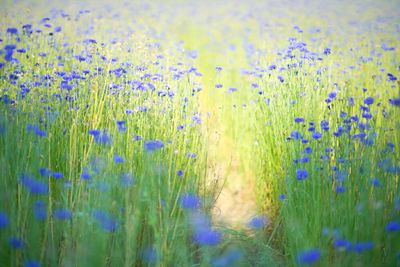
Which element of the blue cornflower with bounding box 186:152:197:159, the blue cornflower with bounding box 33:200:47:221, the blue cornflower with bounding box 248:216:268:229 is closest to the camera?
the blue cornflower with bounding box 33:200:47:221

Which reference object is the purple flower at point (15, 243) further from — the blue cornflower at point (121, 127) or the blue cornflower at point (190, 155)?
the blue cornflower at point (190, 155)

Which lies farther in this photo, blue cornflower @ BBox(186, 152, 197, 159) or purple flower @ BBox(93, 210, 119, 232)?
blue cornflower @ BBox(186, 152, 197, 159)

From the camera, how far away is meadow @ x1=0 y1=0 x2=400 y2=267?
5.78 feet

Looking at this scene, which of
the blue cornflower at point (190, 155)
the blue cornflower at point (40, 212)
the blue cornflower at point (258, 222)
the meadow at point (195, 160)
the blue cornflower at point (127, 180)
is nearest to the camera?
the blue cornflower at point (40, 212)

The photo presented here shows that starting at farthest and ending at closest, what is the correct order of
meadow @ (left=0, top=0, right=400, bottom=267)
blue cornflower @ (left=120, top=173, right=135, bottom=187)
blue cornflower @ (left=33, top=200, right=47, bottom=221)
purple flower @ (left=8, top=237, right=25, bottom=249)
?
blue cornflower @ (left=120, top=173, right=135, bottom=187) → meadow @ (left=0, top=0, right=400, bottom=267) → blue cornflower @ (left=33, top=200, right=47, bottom=221) → purple flower @ (left=8, top=237, right=25, bottom=249)

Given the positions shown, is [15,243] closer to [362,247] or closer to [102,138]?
[102,138]

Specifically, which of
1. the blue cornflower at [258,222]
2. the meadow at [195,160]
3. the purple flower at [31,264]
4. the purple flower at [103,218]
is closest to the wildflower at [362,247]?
the meadow at [195,160]

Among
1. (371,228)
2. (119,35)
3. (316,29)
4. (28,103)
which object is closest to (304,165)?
(371,228)

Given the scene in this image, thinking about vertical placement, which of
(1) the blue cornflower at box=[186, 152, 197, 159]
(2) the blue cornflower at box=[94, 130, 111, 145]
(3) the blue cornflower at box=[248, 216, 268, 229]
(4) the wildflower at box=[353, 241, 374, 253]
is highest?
(2) the blue cornflower at box=[94, 130, 111, 145]

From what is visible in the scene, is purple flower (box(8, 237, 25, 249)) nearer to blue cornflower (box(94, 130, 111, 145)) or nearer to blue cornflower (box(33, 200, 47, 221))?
blue cornflower (box(33, 200, 47, 221))

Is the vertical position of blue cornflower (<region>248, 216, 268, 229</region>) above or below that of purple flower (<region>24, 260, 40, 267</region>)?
below

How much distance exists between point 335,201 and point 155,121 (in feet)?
3.62

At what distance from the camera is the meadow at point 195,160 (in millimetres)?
1761

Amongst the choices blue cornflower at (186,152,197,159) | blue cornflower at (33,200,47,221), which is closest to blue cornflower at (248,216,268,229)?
blue cornflower at (186,152,197,159)
